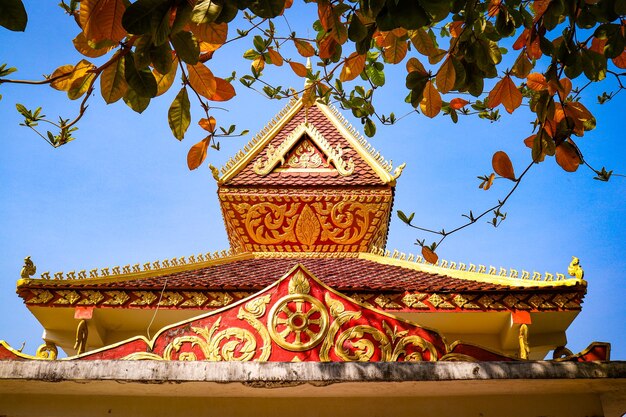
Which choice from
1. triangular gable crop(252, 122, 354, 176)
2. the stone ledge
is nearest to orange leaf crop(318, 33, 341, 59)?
the stone ledge

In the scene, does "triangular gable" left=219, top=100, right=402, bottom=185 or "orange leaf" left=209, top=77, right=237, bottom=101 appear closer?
"orange leaf" left=209, top=77, right=237, bottom=101

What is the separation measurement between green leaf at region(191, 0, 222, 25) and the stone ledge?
83.9 inches

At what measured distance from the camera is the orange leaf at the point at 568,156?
3639mm

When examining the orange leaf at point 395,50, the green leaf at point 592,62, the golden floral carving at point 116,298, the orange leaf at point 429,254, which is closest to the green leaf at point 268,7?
the orange leaf at point 395,50

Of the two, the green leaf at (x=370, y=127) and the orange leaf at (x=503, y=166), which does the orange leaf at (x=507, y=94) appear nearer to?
the orange leaf at (x=503, y=166)

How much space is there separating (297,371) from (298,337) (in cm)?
46

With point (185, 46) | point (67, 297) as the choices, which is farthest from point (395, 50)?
point (67, 297)

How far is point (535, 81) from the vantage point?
3932mm

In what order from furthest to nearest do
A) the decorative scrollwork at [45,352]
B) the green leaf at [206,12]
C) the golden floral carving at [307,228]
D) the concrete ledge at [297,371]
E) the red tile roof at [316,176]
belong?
the red tile roof at [316,176], the golden floral carving at [307,228], the decorative scrollwork at [45,352], the concrete ledge at [297,371], the green leaf at [206,12]

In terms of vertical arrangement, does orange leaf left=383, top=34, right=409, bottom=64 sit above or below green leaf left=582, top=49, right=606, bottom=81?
above

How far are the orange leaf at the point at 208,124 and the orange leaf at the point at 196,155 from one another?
14 centimetres

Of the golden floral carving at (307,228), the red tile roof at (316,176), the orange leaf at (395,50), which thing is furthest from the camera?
the red tile roof at (316,176)

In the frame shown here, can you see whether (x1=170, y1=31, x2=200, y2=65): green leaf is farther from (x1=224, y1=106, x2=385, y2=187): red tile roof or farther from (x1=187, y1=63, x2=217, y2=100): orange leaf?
(x1=224, y1=106, x2=385, y2=187): red tile roof

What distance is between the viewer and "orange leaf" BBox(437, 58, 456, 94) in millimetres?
3264
